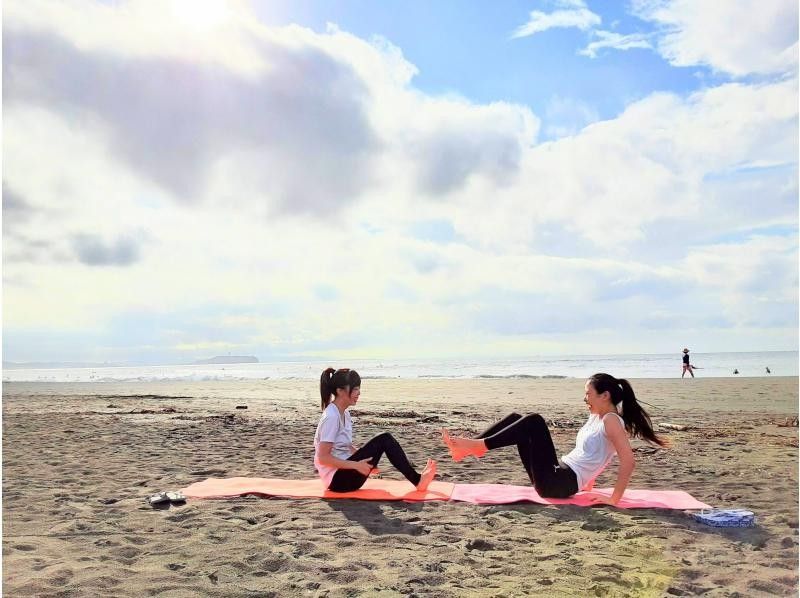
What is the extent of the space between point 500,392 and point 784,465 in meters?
15.8

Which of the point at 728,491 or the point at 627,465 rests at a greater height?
the point at 627,465

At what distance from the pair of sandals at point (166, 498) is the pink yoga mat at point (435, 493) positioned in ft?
0.78

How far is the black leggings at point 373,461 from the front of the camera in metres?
6.54

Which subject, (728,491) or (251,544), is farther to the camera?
(728,491)

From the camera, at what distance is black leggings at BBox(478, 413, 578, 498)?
625cm

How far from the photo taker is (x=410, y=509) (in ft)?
19.9

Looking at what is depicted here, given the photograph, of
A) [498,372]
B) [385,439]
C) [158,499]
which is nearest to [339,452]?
[385,439]

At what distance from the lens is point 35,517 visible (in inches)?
222

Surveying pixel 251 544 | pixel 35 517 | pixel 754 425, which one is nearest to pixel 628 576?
pixel 251 544

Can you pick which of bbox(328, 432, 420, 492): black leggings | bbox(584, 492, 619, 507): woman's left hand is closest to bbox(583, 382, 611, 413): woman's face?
bbox(584, 492, 619, 507): woman's left hand

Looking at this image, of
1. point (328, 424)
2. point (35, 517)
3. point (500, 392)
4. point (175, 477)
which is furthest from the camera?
point (500, 392)

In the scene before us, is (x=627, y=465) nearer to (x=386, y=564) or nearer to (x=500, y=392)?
(x=386, y=564)

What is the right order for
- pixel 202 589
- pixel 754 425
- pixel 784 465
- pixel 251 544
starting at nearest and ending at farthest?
1. pixel 202 589
2. pixel 251 544
3. pixel 784 465
4. pixel 754 425

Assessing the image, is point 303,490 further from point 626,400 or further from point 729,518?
point 729,518
